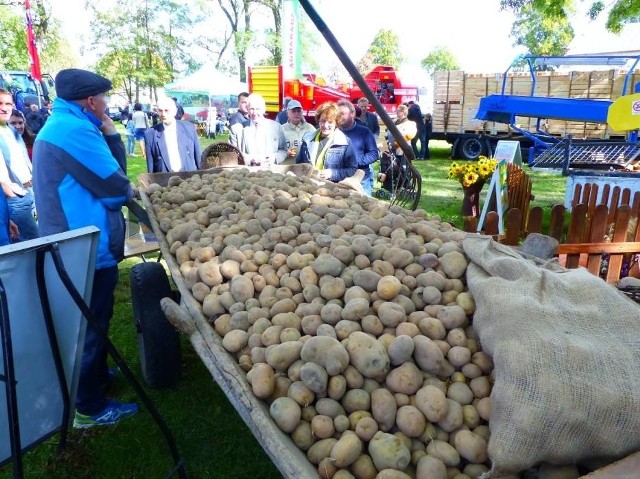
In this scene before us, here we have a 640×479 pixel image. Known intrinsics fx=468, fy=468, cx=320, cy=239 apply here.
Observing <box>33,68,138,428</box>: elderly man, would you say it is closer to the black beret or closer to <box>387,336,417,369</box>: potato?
the black beret

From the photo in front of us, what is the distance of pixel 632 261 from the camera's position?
3908 mm

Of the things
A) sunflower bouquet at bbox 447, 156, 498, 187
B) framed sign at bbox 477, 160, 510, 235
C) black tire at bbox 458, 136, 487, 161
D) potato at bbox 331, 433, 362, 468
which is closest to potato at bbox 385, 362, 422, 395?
potato at bbox 331, 433, 362, 468

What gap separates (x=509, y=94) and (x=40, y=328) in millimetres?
13064

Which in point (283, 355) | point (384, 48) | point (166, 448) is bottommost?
point (166, 448)

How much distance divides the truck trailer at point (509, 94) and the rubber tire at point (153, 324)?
32.4ft

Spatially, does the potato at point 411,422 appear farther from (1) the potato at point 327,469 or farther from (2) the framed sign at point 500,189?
(2) the framed sign at point 500,189

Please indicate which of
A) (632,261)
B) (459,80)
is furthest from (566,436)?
(459,80)

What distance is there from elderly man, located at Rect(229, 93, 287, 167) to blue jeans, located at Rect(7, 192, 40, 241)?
7.23 feet

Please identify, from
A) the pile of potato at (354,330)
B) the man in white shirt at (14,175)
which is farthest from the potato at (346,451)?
the man in white shirt at (14,175)

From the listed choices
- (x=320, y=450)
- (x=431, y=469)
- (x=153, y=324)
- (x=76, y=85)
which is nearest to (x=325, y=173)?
(x=153, y=324)

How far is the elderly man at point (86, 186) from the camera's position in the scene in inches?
104

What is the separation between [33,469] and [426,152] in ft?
43.9

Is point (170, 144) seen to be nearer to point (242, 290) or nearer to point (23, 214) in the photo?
point (23, 214)

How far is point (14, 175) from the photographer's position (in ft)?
15.5
